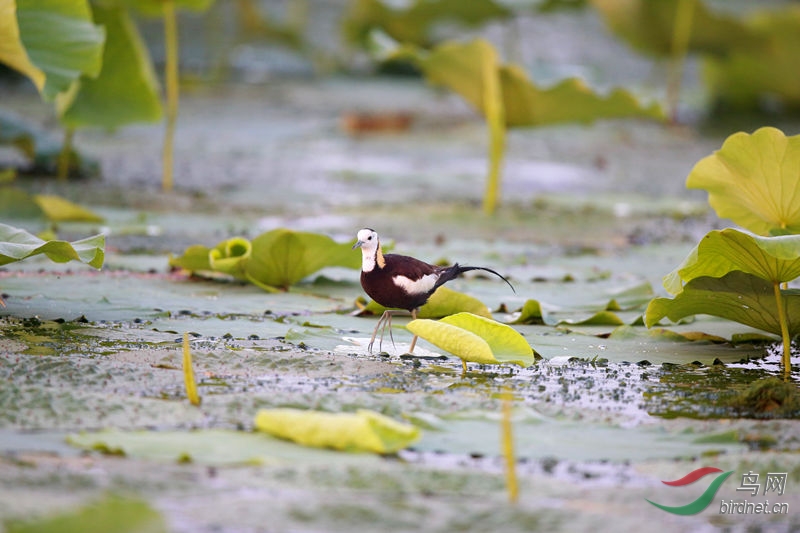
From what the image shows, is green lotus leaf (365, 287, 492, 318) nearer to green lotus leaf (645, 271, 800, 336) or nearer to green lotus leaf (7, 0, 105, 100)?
green lotus leaf (645, 271, 800, 336)

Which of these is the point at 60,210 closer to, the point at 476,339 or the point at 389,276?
the point at 389,276

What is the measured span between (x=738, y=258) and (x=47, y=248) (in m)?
1.62

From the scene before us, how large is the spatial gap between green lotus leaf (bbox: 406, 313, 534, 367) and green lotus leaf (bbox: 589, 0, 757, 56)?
6.17 meters

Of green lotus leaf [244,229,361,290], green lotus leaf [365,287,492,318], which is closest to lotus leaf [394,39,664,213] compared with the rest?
green lotus leaf [244,229,361,290]

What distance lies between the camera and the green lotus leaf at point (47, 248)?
2.51 m

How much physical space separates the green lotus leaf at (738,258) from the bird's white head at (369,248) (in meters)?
0.70

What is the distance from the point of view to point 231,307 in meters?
3.09

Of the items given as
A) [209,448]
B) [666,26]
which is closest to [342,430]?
[209,448]

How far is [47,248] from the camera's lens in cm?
255

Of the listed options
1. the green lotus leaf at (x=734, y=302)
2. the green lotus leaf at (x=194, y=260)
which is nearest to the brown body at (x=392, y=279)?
→ the green lotus leaf at (x=734, y=302)

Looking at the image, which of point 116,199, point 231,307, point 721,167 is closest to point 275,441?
point 231,307

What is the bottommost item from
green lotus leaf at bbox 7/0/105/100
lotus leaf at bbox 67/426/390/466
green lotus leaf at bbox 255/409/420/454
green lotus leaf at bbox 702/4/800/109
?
lotus leaf at bbox 67/426/390/466

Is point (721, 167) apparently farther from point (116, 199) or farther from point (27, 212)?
point (116, 199)

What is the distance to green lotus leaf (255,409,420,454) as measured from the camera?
6.17 feet
